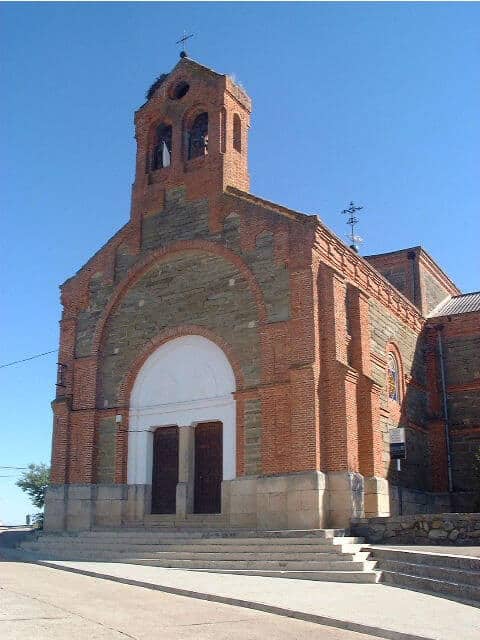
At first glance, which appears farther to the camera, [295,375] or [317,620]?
[295,375]

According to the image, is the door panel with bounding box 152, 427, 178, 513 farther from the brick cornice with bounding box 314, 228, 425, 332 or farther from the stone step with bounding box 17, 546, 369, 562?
the brick cornice with bounding box 314, 228, 425, 332

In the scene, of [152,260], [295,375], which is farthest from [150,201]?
[295,375]

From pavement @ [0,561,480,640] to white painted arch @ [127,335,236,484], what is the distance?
→ 20.1 ft

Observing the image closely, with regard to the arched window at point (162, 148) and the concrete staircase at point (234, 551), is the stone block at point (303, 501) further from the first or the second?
the arched window at point (162, 148)

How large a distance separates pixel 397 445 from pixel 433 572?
8351 millimetres

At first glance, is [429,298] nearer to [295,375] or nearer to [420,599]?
[295,375]

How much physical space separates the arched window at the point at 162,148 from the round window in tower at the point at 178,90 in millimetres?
1016

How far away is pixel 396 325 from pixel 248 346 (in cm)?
713

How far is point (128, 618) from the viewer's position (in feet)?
31.6

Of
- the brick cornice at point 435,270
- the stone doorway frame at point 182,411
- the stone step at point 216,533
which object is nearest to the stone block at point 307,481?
the stone step at point 216,533

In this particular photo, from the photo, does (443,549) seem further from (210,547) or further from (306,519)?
(210,547)

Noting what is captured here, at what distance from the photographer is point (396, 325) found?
25281mm

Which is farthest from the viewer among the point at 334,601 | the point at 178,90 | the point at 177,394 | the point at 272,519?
the point at 178,90

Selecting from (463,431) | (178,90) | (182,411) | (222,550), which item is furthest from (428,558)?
(178,90)
